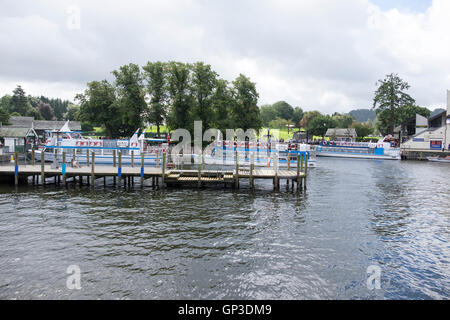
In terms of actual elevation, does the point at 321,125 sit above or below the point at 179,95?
below

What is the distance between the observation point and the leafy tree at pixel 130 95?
6084cm

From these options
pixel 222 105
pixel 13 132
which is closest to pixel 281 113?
pixel 222 105

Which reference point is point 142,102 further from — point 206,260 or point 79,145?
point 206,260

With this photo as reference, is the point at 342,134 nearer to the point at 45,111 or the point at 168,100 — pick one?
the point at 168,100

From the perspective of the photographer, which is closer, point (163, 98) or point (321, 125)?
point (163, 98)

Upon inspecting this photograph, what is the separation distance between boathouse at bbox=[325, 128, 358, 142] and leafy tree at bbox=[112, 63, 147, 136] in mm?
82862

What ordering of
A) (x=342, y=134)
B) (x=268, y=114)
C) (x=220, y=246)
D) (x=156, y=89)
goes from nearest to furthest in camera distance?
(x=220, y=246)
(x=156, y=89)
(x=342, y=134)
(x=268, y=114)

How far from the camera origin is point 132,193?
26703 millimetres

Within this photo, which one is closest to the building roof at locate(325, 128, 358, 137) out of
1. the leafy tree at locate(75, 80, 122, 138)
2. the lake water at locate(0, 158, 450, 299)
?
the leafy tree at locate(75, 80, 122, 138)

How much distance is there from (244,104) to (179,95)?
50.2ft

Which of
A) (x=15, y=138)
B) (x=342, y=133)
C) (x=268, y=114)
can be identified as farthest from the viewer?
(x=268, y=114)

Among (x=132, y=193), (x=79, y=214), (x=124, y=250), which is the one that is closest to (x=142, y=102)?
(x=132, y=193)

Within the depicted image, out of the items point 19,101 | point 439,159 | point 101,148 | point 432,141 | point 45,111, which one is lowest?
point 439,159

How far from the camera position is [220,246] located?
1441cm
